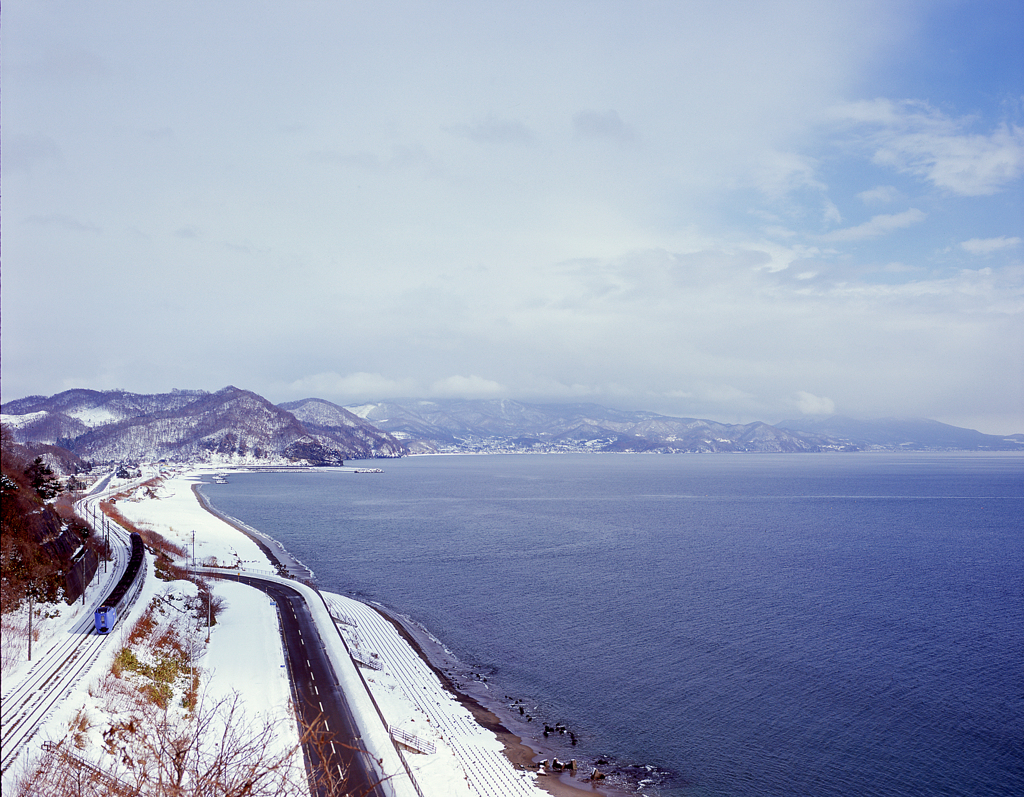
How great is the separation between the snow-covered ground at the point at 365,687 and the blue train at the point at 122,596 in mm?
873

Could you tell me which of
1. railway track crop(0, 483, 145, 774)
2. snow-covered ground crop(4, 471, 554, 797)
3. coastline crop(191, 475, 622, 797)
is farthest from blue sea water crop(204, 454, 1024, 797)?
railway track crop(0, 483, 145, 774)

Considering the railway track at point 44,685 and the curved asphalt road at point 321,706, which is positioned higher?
the railway track at point 44,685

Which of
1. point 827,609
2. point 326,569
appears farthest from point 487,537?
point 827,609

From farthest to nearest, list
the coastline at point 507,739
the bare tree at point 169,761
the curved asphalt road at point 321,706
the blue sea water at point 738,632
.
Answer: the blue sea water at point 738,632 → the coastline at point 507,739 → the curved asphalt road at point 321,706 → the bare tree at point 169,761

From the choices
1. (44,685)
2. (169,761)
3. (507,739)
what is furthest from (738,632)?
(44,685)

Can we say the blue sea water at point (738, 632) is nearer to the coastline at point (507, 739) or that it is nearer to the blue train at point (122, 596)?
the coastline at point (507, 739)

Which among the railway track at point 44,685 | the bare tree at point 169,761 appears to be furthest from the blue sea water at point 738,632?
the railway track at point 44,685

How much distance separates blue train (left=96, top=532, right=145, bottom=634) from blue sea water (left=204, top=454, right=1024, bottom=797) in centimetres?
2019

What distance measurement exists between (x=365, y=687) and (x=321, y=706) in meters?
4.05

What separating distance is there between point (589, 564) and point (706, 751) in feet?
160

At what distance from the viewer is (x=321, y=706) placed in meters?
34.8

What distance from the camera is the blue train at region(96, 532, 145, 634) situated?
39.3 m

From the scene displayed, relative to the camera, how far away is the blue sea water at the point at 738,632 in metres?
34.9

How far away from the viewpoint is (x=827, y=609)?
62906 millimetres
